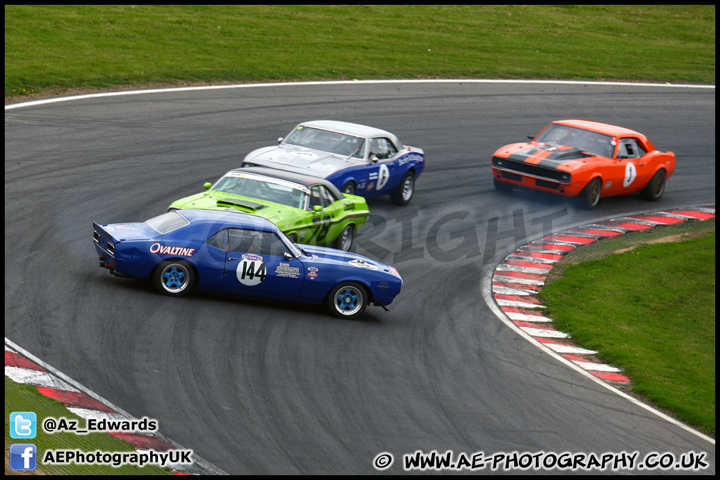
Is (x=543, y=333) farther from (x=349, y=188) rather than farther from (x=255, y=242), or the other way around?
(x=349, y=188)

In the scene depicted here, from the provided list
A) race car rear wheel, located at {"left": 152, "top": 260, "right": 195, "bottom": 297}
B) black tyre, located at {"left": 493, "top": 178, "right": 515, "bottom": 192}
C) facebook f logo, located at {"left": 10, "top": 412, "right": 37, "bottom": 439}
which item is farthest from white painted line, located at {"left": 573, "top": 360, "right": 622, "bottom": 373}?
black tyre, located at {"left": 493, "top": 178, "right": 515, "bottom": 192}

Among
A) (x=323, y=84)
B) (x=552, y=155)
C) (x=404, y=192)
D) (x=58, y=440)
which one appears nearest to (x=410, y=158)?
(x=404, y=192)

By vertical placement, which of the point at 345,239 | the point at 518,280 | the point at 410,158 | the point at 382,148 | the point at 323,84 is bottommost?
the point at 518,280

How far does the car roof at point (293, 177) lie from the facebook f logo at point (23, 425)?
6758 mm

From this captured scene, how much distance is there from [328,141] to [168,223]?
18.2 feet

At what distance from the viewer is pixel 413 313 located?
38.9ft

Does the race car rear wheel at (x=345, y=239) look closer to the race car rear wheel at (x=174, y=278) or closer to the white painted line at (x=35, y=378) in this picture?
the race car rear wheel at (x=174, y=278)

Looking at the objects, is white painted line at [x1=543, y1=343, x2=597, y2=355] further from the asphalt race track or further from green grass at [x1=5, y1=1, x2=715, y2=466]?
the asphalt race track

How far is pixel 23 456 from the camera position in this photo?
20.3 ft

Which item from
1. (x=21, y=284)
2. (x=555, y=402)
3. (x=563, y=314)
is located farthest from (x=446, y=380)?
(x=21, y=284)

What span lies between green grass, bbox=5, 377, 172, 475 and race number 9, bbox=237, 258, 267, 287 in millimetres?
3427

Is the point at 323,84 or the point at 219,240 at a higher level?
the point at 323,84

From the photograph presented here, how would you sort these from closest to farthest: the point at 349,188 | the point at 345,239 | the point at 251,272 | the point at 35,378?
the point at 35,378 → the point at 251,272 → the point at 345,239 → the point at 349,188

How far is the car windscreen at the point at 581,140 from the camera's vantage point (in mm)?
17688
